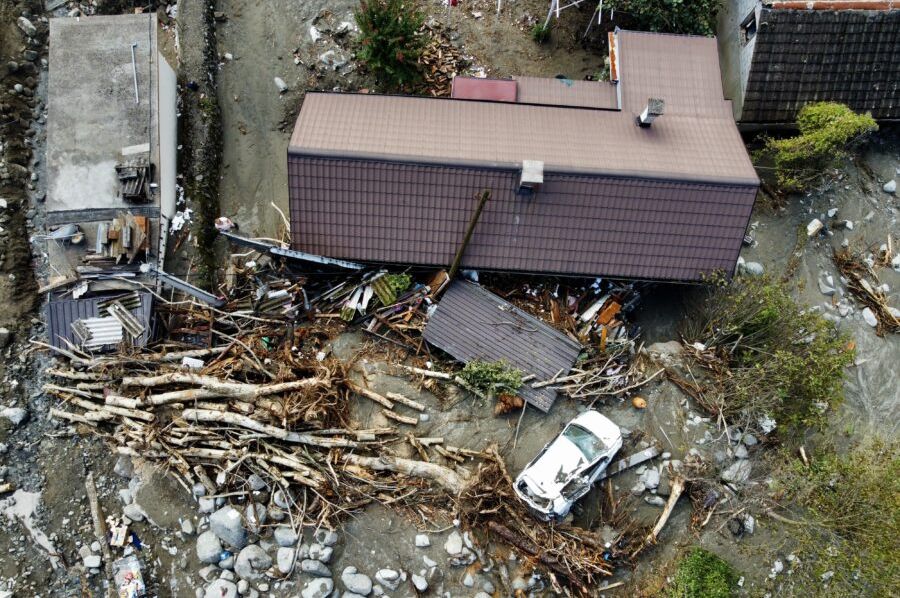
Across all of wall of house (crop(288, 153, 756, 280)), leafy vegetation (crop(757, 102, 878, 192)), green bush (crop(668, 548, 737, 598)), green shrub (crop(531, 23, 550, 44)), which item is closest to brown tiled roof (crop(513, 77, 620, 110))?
wall of house (crop(288, 153, 756, 280))

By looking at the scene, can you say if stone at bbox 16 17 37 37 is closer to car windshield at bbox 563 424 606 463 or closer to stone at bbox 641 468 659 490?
car windshield at bbox 563 424 606 463

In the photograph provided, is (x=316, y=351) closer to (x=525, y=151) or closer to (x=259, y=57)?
(x=525, y=151)

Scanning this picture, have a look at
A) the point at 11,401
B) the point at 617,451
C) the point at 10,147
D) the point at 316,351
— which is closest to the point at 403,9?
the point at 316,351

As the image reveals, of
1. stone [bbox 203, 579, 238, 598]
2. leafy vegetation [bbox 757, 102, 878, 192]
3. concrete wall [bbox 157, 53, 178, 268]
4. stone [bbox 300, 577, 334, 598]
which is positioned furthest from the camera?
leafy vegetation [bbox 757, 102, 878, 192]

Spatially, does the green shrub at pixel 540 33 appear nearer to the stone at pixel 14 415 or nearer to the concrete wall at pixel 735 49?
the concrete wall at pixel 735 49

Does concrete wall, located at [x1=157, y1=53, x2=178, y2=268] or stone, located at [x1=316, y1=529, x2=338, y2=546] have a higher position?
concrete wall, located at [x1=157, y1=53, x2=178, y2=268]

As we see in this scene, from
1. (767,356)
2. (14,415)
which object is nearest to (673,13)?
(767,356)

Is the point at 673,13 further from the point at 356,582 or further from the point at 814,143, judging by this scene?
the point at 356,582
